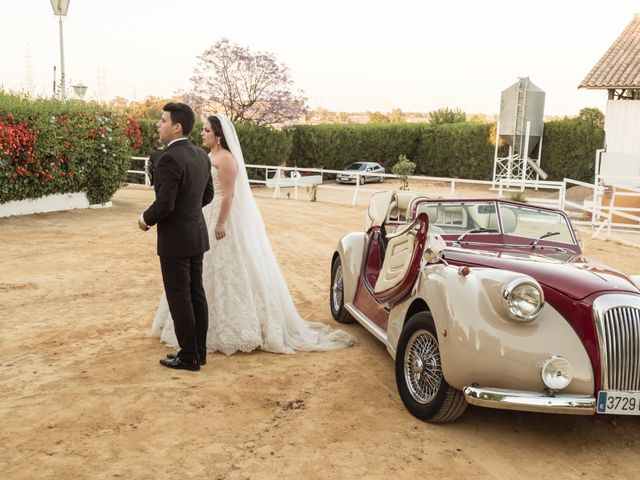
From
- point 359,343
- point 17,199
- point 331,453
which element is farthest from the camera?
point 17,199

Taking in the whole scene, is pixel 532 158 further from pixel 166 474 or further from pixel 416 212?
pixel 166 474

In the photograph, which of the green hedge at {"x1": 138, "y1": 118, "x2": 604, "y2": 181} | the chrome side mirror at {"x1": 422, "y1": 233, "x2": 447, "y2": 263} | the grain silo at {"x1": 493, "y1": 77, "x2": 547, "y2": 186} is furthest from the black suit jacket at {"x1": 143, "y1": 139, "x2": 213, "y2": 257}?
the grain silo at {"x1": 493, "y1": 77, "x2": 547, "y2": 186}

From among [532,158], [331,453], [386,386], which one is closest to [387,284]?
[386,386]

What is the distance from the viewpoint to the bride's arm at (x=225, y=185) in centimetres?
616

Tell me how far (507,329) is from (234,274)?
2.79m

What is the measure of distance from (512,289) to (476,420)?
1.15 metres

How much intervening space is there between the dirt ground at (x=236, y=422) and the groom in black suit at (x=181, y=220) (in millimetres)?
431

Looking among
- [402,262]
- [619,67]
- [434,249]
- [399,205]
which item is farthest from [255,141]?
[434,249]

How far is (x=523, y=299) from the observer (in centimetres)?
434

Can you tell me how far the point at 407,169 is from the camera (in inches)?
1098

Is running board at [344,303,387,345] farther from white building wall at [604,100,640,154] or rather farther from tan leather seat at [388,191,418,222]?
white building wall at [604,100,640,154]

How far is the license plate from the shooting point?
13.8 feet

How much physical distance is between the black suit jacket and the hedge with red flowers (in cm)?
1045

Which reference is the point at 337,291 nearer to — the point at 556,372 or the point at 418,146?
the point at 556,372
